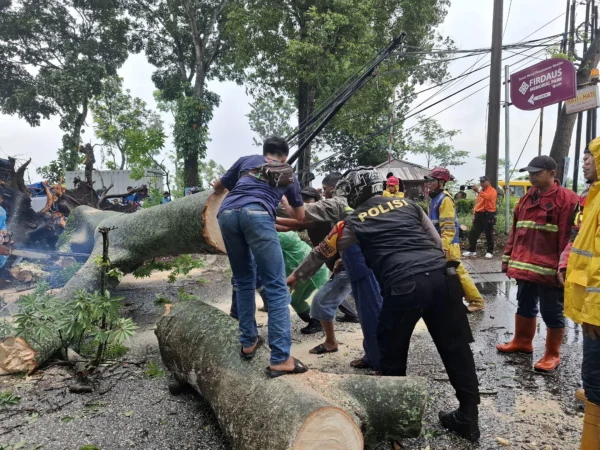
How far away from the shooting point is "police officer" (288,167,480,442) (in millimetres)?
2301

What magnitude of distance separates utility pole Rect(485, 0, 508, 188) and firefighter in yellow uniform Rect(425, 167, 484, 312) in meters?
5.30

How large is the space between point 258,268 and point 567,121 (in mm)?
13085

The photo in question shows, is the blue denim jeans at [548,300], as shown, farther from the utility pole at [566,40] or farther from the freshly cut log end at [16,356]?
the utility pole at [566,40]

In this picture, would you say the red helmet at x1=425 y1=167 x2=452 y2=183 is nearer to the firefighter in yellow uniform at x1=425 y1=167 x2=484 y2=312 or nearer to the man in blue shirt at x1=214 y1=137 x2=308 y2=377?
the firefighter in yellow uniform at x1=425 y1=167 x2=484 y2=312

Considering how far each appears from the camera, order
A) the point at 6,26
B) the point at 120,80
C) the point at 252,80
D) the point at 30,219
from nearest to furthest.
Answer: the point at 30,219 < the point at 252,80 < the point at 6,26 < the point at 120,80

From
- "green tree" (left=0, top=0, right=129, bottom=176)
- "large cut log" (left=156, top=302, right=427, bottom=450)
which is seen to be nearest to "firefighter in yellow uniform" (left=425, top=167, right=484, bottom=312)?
"large cut log" (left=156, top=302, right=427, bottom=450)

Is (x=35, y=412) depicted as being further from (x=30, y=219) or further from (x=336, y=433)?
(x=30, y=219)

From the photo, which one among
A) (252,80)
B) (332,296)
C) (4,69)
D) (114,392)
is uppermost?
(4,69)

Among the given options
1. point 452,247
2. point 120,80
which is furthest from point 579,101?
point 120,80

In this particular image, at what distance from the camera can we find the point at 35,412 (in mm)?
2742

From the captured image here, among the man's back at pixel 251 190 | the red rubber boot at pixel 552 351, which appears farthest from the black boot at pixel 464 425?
the man's back at pixel 251 190

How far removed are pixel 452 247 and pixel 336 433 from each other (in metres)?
3.71

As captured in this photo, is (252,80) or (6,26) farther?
(6,26)

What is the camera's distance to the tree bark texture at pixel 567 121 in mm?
11742
